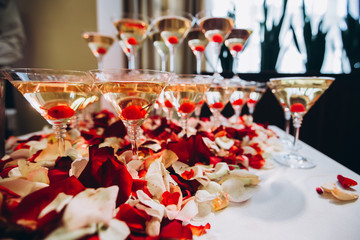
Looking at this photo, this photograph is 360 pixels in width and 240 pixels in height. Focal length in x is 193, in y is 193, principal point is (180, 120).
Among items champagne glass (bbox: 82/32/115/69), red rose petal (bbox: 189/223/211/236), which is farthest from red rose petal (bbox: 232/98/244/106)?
champagne glass (bbox: 82/32/115/69)

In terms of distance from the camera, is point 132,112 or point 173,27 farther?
point 173,27

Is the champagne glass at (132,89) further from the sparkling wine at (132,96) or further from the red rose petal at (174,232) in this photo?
the red rose petal at (174,232)

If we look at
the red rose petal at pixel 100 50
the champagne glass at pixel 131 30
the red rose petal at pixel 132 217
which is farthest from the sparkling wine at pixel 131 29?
the red rose petal at pixel 132 217

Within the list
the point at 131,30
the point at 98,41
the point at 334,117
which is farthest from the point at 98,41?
the point at 334,117

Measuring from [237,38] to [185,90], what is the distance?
611 mm

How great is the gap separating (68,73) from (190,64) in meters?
2.02

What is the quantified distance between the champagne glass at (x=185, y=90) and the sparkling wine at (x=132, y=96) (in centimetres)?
14

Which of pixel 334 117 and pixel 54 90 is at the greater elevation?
pixel 54 90

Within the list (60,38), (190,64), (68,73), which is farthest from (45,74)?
(60,38)

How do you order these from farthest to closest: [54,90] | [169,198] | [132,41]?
[132,41] → [54,90] → [169,198]

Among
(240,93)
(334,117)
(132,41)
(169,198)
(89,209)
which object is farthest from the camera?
(334,117)

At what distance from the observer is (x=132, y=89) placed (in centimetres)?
41

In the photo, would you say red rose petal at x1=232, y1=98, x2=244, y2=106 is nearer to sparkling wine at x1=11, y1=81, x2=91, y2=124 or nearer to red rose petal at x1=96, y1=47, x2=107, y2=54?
sparkling wine at x1=11, y1=81, x2=91, y2=124

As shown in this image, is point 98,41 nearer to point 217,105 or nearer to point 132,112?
point 217,105
